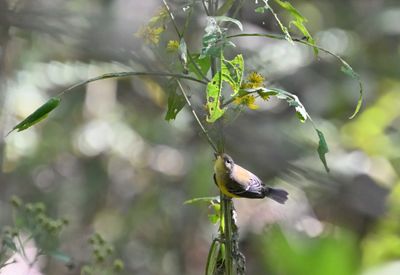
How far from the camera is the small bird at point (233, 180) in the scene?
5.21 ft

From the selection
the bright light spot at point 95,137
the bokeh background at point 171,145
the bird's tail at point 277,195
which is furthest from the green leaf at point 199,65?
the bright light spot at point 95,137

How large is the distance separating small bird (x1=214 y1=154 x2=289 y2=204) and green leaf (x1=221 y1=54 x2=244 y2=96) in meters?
0.16

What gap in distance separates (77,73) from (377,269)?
6.89 ft

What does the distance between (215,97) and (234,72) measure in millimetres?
90

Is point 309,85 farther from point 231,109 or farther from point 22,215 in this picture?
point 231,109

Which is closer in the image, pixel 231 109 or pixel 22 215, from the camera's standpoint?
pixel 231 109

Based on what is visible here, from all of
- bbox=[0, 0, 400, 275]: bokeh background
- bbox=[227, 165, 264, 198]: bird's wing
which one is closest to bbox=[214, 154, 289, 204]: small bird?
bbox=[227, 165, 264, 198]: bird's wing

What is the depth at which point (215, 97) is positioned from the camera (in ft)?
4.56

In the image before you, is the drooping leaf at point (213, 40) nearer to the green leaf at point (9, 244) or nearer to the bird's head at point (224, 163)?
the bird's head at point (224, 163)

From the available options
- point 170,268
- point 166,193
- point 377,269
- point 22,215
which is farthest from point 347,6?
point 22,215

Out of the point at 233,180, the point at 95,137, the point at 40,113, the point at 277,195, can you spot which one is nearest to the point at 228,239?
the point at 233,180

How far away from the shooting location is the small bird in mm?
1588

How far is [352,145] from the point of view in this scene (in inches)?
164

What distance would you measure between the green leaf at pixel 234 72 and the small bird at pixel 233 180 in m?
0.16
